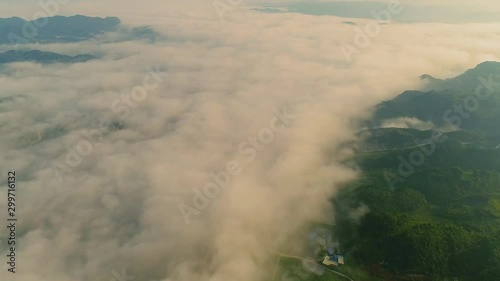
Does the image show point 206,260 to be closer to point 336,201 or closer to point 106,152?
point 336,201

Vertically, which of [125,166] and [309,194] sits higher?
[125,166]

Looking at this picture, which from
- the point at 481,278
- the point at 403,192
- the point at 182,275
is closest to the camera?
the point at 481,278

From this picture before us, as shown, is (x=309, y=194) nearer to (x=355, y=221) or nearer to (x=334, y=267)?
(x=355, y=221)

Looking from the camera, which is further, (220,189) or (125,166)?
(125,166)

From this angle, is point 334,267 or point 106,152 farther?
point 106,152

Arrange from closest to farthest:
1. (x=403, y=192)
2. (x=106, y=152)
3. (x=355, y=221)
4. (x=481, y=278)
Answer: (x=481, y=278), (x=355, y=221), (x=403, y=192), (x=106, y=152)

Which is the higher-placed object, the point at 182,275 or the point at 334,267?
the point at 182,275

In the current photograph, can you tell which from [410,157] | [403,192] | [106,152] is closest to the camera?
[403,192]

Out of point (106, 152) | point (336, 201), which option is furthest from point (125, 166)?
point (336, 201)

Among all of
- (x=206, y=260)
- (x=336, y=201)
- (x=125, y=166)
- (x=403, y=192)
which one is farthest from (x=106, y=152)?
(x=403, y=192)
